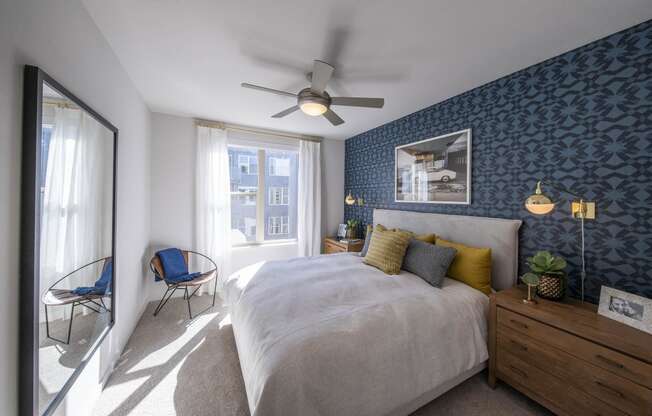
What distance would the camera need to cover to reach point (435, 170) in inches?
111

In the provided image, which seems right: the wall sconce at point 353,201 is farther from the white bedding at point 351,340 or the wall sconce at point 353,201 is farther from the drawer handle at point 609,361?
the drawer handle at point 609,361

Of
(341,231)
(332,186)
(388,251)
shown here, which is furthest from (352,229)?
(388,251)

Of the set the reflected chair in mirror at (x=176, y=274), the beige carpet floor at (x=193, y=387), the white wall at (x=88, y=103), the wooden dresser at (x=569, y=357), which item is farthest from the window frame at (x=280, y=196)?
the wooden dresser at (x=569, y=357)

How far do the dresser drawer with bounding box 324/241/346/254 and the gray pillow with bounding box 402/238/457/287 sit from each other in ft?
4.79

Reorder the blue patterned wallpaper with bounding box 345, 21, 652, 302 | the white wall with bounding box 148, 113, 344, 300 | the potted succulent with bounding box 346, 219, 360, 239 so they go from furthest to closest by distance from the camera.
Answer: the potted succulent with bounding box 346, 219, 360, 239, the white wall with bounding box 148, 113, 344, 300, the blue patterned wallpaper with bounding box 345, 21, 652, 302

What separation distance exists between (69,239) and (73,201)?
0.65 ft

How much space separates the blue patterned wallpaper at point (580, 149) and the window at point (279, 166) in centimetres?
273

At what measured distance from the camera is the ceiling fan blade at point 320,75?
1.55 metres

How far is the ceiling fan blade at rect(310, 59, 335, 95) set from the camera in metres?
1.55

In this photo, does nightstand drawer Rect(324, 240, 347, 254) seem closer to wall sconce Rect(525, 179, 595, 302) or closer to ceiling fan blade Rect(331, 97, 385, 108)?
ceiling fan blade Rect(331, 97, 385, 108)

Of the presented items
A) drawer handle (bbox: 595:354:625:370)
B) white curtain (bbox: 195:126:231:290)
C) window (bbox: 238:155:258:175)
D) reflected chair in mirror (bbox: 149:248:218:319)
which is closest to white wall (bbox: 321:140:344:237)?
window (bbox: 238:155:258:175)

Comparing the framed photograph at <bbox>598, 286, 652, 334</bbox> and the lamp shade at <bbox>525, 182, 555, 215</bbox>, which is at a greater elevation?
the lamp shade at <bbox>525, 182, 555, 215</bbox>

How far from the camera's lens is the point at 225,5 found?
1.39 meters

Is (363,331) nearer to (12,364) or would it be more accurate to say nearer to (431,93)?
(12,364)
